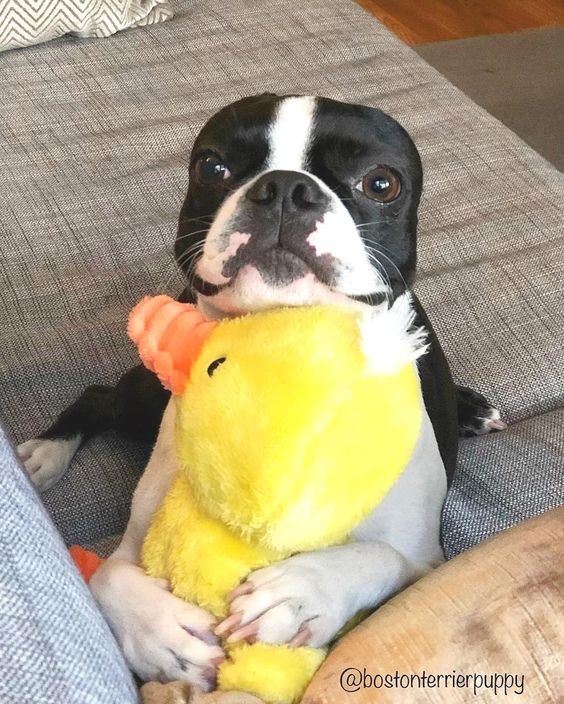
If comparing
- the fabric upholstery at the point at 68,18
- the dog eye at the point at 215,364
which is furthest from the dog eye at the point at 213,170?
the fabric upholstery at the point at 68,18

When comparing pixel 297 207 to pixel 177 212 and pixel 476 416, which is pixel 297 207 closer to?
pixel 476 416

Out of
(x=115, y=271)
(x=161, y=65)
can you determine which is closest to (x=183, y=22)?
(x=161, y=65)

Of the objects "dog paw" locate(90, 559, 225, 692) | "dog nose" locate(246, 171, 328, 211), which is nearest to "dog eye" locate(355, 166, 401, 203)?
"dog nose" locate(246, 171, 328, 211)

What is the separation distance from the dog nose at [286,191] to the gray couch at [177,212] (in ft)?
1.43

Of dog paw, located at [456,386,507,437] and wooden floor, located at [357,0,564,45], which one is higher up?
dog paw, located at [456,386,507,437]

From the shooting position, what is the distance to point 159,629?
76 cm

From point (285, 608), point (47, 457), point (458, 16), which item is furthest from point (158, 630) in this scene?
point (458, 16)

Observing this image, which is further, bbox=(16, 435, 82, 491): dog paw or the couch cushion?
the couch cushion

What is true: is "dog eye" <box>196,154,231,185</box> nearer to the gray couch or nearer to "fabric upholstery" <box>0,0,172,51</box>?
the gray couch

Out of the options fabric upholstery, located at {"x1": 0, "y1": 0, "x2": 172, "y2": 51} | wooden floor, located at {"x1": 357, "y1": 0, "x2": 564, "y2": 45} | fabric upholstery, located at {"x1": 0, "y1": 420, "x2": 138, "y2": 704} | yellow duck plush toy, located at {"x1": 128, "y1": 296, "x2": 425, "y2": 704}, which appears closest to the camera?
fabric upholstery, located at {"x1": 0, "y1": 420, "x2": 138, "y2": 704}

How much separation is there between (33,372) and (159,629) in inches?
27.4

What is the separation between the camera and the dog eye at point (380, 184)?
1055 mm

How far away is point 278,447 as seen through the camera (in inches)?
27.2

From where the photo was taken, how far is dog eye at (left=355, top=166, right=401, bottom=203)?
105 centimetres
